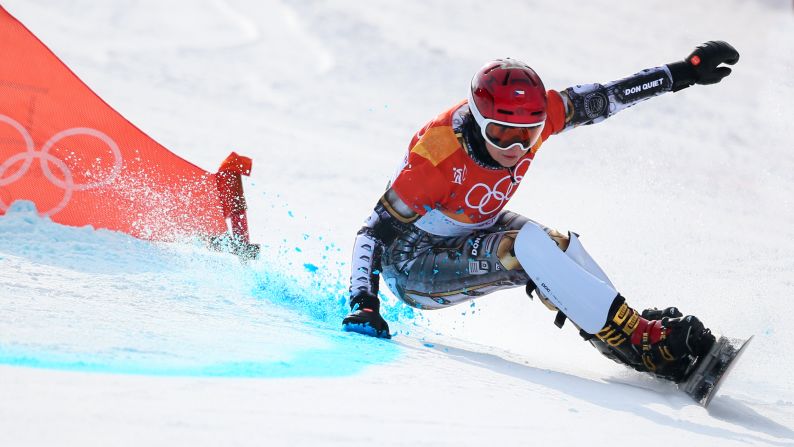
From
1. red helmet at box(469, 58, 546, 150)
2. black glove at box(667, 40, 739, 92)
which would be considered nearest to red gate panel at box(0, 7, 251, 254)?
red helmet at box(469, 58, 546, 150)

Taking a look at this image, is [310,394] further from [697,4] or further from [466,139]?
[697,4]

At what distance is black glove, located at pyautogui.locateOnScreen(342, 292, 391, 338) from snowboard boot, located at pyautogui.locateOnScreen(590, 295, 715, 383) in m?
0.88

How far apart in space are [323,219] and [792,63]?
262 inches

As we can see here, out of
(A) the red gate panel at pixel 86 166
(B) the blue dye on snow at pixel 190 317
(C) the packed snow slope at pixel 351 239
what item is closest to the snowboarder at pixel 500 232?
(C) the packed snow slope at pixel 351 239

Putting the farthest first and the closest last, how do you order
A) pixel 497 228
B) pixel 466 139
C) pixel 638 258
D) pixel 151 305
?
pixel 638 258 < pixel 497 228 < pixel 466 139 < pixel 151 305

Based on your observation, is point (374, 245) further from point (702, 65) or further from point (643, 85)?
point (702, 65)

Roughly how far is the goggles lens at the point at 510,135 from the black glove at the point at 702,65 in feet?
3.58

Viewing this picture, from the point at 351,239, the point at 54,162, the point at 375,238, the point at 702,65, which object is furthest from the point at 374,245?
the point at 351,239

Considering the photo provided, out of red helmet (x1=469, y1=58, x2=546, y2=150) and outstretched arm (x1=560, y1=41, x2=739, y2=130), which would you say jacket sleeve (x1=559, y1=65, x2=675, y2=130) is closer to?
outstretched arm (x1=560, y1=41, x2=739, y2=130)

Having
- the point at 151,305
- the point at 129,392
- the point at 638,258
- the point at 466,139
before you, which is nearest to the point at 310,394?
the point at 129,392

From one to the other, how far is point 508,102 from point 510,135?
154 mm

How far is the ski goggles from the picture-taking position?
3818 mm

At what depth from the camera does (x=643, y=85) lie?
4512 mm

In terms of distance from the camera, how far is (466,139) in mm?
4000
